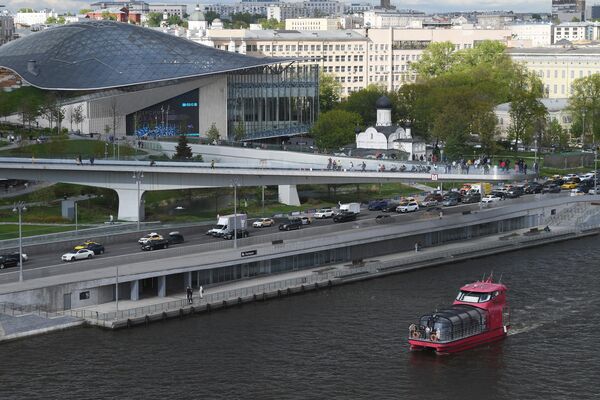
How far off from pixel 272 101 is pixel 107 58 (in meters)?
21.8

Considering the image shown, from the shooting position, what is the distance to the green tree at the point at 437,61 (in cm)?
17475

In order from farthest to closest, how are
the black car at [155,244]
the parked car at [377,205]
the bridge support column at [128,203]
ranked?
the parked car at [377,205] → the bridge support column at [128,203] → the black car at [155,244]

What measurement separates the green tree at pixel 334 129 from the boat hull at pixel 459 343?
66707 mm

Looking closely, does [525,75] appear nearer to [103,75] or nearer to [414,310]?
[103,75]

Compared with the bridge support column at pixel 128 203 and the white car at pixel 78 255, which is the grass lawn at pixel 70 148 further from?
the white car at pixel 78 255

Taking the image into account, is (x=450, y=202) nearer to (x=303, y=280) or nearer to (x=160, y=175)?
(x=160, y=175)

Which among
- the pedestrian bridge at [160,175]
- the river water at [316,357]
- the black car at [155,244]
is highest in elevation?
the pedestrian bridge at [160,175]

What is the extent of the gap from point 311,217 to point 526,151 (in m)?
55.1

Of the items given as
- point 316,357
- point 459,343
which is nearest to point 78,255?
point 316,357

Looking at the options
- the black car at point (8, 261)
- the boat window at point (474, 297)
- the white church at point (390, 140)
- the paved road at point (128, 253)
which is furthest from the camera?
the white church at point (390, 140)

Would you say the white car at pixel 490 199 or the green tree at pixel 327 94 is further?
the green tree at pixel 327 94

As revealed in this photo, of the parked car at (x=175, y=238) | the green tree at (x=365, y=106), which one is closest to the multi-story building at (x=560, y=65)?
the green tree at (x=365, y=106)

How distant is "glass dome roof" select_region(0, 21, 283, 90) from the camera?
408 feet

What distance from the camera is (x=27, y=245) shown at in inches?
2891
